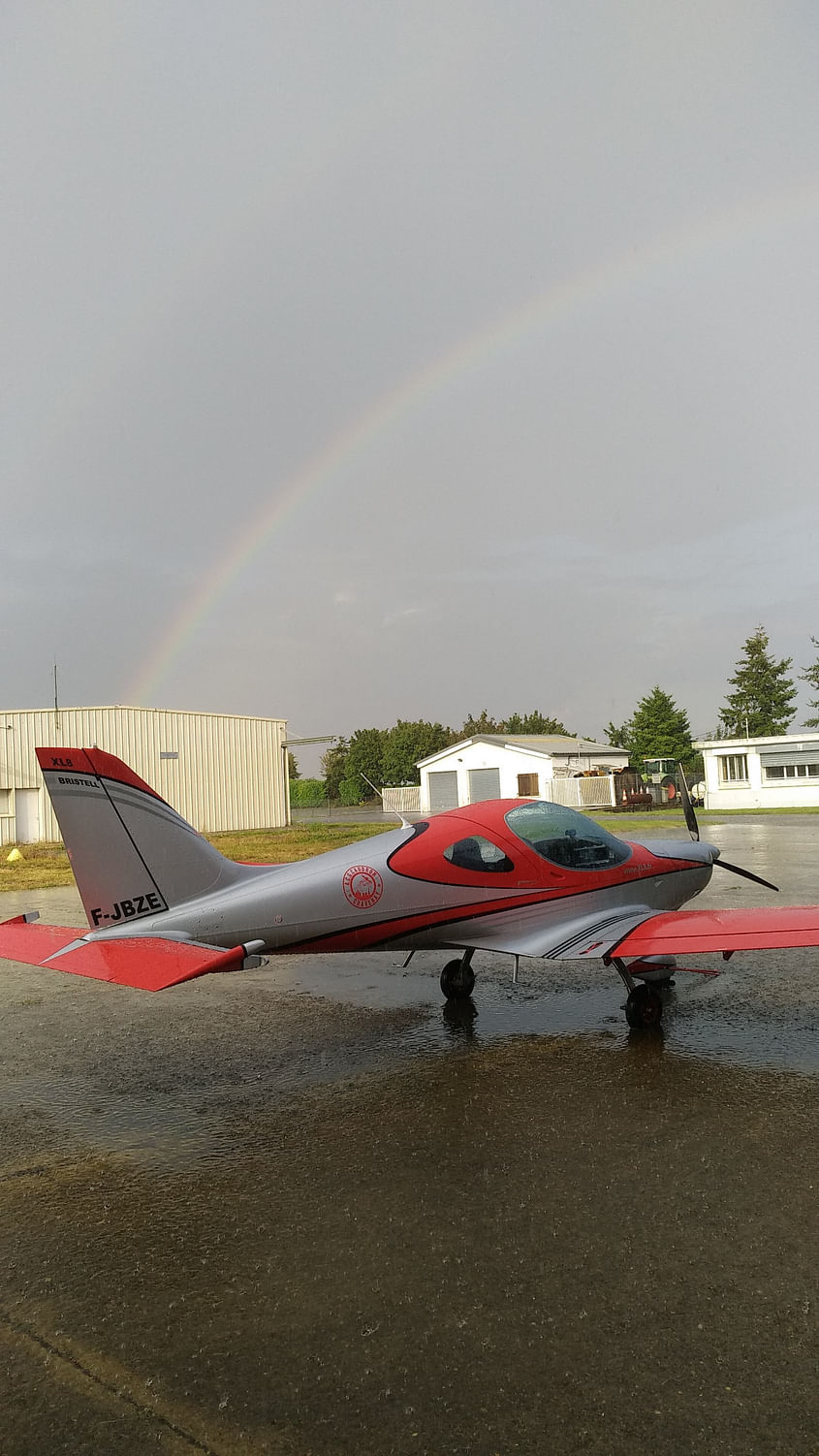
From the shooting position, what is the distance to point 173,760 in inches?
1779

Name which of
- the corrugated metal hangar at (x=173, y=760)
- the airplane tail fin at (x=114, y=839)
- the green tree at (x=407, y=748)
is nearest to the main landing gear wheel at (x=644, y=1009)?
the airplane tail fin at (x=114, y=839)

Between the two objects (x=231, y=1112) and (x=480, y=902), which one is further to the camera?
(x=480, y=902)

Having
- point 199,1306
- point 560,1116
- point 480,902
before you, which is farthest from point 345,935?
point 199,1306

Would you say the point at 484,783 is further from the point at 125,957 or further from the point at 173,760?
the point at 125,957

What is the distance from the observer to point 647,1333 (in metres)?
3.47

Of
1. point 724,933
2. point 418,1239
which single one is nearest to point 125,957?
point 418,1239

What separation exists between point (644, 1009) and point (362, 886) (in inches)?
113

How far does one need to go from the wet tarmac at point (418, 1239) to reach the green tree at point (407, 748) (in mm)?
95494

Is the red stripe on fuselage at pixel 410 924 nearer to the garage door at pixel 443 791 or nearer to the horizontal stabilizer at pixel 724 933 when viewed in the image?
the horizontal stabilizer at pixel 724 933

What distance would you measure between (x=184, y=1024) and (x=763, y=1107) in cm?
581

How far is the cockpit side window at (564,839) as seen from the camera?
800 cm

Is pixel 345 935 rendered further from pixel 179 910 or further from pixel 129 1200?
pixel 129 1200

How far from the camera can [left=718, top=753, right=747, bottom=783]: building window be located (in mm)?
49406

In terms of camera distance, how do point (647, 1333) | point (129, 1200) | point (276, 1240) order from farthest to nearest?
point (129, 1200), point (276, 1240), point (647, 1333)
